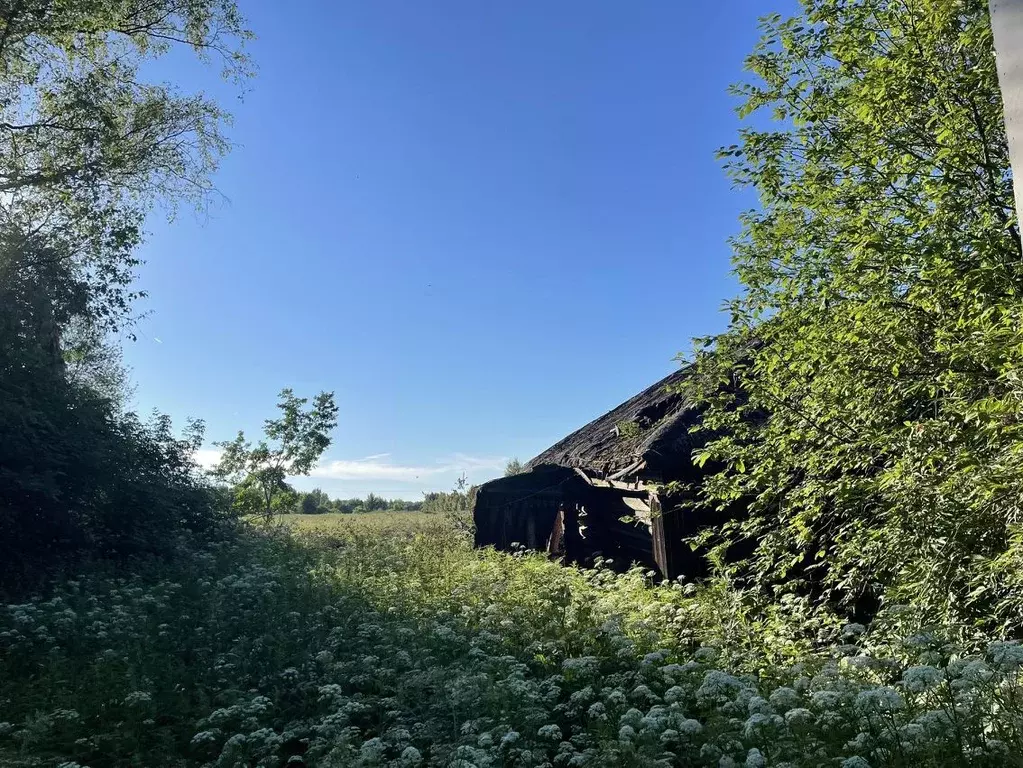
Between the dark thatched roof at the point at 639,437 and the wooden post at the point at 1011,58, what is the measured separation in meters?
5.48

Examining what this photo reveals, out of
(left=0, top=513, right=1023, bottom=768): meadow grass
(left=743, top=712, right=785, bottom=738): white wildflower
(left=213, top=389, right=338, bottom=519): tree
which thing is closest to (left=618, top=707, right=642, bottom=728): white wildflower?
(left=0, top=513, right=1023, bottom=768): meadow grass

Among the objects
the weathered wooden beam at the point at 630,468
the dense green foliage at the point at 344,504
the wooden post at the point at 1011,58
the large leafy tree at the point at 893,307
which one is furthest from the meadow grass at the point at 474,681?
the dense green foliage at the point at 344,504

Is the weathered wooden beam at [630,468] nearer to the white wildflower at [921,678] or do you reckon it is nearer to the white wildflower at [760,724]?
the white wildflower at [760,724]

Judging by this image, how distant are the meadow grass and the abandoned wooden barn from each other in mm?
1291

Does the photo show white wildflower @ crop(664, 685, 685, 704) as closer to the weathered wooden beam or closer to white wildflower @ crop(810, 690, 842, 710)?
white wildflower @ crop(810, 690, 842, 710)

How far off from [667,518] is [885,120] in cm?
707

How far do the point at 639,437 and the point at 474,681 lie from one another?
7.70m

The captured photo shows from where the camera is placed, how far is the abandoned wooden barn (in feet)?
34.8

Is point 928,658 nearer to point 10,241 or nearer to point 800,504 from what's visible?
point 800,504

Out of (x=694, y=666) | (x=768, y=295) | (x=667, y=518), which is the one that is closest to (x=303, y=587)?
(x=667, y=518)

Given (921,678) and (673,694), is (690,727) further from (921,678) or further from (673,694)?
(921,678)

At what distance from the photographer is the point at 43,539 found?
12.0 m

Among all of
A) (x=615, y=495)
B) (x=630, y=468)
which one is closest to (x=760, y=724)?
(x=630, y=468)

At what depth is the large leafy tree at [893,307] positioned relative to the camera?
447cm
